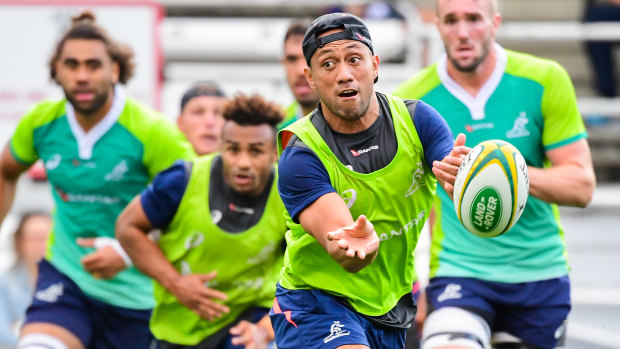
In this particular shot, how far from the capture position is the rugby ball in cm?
413

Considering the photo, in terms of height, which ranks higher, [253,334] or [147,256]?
[147,256]

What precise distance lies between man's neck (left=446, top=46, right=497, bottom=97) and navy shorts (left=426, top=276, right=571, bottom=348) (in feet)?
3.18

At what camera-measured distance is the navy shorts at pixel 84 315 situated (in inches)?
243

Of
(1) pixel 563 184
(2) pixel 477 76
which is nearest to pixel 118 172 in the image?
(2) pixel 477 76

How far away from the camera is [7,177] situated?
655cm

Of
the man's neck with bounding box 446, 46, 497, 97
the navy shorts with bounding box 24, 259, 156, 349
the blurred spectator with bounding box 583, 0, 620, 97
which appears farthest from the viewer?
the blurred spectator with bounding box 583, 0, 620, 97

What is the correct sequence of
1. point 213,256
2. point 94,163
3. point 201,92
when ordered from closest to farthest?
1. point 213,256
2. point 94,163
3. point 201,92

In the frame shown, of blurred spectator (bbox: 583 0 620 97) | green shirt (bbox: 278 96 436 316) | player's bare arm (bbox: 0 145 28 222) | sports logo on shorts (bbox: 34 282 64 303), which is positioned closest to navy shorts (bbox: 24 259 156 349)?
sports logo on shorts (bbox: 34 282 64 303)

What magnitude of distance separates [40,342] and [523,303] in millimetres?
2544

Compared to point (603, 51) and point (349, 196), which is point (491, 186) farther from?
point (603, 51)

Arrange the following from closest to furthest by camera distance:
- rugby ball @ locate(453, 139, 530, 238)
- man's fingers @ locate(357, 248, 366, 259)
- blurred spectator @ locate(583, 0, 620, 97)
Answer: man's fingers @ locate(357, 248, 366, 259)
rugby ball @ locate(453, 139, 530, 238)
blurred spectator @ locate(583, 0, 620, 97)

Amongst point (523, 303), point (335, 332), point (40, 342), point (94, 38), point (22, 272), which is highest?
point (94, 38)

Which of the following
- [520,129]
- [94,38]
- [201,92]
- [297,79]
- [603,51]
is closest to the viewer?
[520,129]

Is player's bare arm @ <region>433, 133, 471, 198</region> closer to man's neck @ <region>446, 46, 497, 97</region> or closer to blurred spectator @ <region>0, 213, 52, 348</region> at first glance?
man's neck @ <region>446, 46, 497, 97</region>
